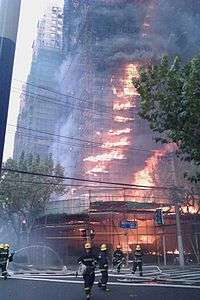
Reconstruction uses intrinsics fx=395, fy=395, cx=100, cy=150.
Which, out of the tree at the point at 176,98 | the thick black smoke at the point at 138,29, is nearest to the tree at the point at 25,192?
the tree at the point at 176,98

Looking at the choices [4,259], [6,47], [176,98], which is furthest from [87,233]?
[6,47]

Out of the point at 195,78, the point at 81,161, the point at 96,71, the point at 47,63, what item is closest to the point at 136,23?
the point at 96,71

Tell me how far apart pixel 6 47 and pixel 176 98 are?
30.6 ft

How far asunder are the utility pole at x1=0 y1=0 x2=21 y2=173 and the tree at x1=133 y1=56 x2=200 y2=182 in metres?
8.41

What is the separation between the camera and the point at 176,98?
513 inches

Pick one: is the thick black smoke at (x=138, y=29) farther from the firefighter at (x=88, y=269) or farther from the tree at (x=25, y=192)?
the firefighter at (x=88, y=269)

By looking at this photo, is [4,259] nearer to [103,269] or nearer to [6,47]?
[103,269]

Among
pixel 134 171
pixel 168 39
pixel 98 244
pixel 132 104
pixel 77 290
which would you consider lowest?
pixel 77 290

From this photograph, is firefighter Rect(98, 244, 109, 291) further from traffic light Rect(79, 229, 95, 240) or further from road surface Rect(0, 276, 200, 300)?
traffic light Rect(79, 229, 95, 240)

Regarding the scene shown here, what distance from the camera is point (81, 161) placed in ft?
181

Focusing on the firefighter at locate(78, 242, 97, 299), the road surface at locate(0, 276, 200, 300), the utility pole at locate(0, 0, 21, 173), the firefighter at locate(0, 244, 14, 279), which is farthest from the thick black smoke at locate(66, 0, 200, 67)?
the utility pole at locate(0, 0, 21, 173)

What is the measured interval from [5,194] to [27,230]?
3460 millimetres

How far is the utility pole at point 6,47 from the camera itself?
423 cm

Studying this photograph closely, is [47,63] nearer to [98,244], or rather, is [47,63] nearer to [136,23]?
[136,23]
